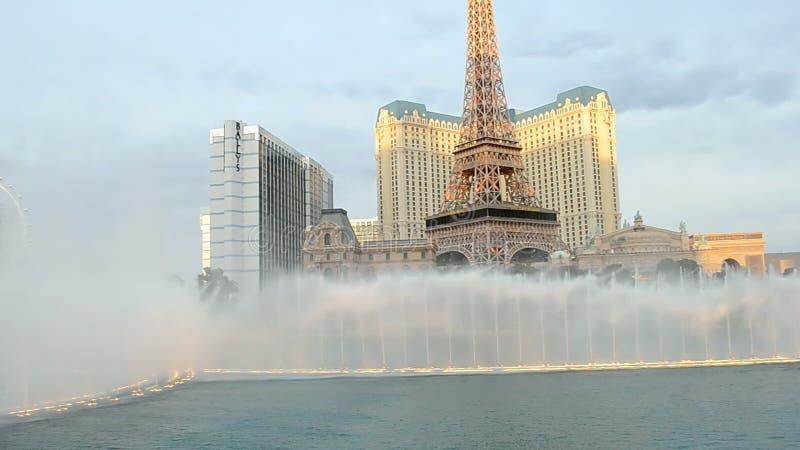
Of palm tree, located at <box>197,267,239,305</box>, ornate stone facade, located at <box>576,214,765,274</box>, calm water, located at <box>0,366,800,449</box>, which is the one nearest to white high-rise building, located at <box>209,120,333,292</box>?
palm tree, located at <box>197,267,239,305</box>

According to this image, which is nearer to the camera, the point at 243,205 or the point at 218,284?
the point at 218,284

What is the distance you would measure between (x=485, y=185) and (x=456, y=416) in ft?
297

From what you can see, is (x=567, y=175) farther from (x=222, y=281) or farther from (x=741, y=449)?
(x=741, y=449)

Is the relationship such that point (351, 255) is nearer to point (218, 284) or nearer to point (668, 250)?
point (218, 284)

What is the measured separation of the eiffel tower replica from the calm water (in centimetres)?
6967

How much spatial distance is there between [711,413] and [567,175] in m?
173

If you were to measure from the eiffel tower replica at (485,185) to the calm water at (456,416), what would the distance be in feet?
229

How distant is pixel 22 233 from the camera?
56000 millimetres

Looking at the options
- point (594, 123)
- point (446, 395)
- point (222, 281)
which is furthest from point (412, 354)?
point (594, 123)

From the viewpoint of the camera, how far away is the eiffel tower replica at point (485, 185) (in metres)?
112

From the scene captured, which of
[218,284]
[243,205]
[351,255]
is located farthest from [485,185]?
[218,284]

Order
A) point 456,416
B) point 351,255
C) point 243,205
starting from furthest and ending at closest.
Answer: point 351,255
point 243,205
point 456,416

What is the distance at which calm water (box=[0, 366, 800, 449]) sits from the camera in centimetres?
2659

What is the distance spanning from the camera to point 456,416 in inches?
1236
